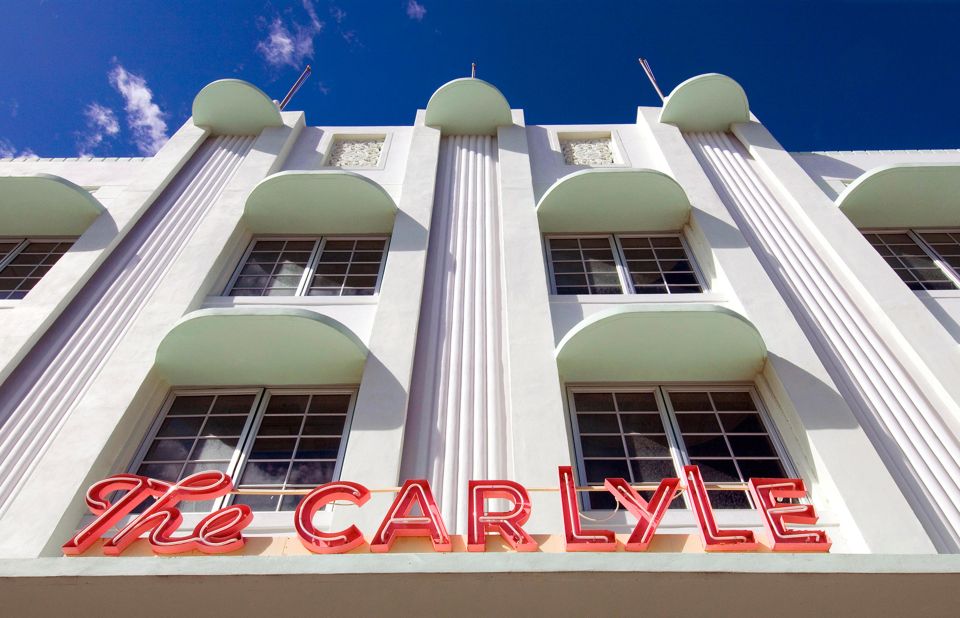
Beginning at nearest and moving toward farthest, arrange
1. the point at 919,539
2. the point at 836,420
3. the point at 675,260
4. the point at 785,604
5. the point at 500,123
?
the point at 785,604 < the point at 919,539 < the point at 836,420 < the point at 675,260 < the point at 500,123

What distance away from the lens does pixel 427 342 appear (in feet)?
26.7

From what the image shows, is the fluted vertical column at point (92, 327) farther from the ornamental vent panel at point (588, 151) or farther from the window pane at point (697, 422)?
the window pane at point (697, 422)

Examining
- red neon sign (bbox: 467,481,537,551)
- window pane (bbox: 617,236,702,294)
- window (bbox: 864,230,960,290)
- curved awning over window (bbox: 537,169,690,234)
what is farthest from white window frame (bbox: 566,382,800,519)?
window (bbox: 864,230,960,290)

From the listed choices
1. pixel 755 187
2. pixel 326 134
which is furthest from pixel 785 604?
pixel 326 134

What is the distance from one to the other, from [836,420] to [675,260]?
154 inches

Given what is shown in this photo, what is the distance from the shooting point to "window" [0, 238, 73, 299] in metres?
10.2

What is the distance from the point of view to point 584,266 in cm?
1023

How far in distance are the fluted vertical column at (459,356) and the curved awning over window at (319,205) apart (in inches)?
38.8

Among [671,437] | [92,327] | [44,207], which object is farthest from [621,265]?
[44,207]

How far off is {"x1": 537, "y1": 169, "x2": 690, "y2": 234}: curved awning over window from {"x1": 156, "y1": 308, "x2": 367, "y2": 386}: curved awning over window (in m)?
4.37

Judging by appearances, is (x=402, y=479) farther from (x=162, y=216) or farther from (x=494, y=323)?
(x=162, y=216)

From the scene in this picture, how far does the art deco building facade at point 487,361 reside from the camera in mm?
4438

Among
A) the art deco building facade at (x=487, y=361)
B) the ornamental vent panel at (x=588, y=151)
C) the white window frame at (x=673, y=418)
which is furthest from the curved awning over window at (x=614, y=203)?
the white window frame at (x=673, y=418)

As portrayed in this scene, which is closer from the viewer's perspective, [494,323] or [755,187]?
[494,323]
